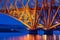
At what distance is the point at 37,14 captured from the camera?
33875mm

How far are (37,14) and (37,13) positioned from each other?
0.13 m

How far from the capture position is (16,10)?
35.2m

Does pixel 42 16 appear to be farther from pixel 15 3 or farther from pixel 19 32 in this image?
pixel 19 32

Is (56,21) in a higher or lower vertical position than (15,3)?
lower

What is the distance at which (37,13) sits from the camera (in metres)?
33.8

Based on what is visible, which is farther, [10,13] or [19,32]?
[19,32]

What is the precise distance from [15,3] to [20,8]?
0.86m

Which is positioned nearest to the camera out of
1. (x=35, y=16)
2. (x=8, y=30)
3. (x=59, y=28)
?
(x=35, y=16)

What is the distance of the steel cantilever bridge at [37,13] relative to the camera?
3362 cm

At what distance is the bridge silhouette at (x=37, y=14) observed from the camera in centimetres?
3362

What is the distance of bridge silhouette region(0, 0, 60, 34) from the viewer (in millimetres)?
33625

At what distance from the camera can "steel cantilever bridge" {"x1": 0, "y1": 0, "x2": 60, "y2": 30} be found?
110 feet

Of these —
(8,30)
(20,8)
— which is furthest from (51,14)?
(8,30)

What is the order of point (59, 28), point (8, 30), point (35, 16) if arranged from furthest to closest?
point (8, 30), point (59, 28), point (35, 16)
